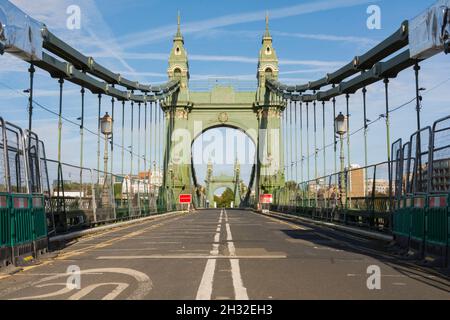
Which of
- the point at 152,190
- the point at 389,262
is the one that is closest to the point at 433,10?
the point at 389,262

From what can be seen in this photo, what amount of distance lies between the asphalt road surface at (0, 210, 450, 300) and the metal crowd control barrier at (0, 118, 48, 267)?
56 centimetres

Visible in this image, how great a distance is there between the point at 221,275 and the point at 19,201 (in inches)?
190

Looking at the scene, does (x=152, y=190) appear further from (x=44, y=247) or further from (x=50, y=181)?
(x=44, y=247)

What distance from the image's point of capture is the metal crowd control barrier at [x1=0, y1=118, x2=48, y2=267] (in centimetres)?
1063

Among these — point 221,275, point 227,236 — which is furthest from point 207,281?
point 227,236

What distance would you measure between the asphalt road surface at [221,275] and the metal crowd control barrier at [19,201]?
0.56 m

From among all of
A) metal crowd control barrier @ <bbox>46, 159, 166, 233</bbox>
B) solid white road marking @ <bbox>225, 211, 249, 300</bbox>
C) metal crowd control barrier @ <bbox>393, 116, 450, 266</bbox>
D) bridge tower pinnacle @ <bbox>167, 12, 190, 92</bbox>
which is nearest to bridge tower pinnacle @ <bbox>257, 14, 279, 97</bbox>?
bridge tower pinnacle @ <bbox>167, 12, 190, 92</bbox>

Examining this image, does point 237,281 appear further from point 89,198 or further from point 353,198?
point 353,198

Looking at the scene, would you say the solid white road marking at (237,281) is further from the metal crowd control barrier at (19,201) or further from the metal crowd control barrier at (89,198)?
the metal crowd control barrier at (89,198)

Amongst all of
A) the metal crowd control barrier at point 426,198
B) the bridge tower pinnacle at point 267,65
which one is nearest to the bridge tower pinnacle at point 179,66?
the bridge tower pinnacle at point 267,65

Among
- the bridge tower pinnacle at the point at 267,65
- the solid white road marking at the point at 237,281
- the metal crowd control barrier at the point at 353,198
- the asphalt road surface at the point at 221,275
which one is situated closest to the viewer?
the solid white road marking at the point at 237,281

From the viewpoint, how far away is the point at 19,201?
458 inches

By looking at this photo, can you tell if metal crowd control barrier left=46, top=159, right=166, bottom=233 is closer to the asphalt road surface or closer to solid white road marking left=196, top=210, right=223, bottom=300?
the asphalt road surface

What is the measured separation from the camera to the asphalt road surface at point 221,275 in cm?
740
